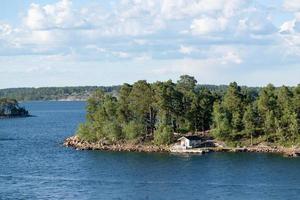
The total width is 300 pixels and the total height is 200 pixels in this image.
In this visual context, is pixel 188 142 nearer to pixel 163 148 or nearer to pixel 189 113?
pixel 163 148

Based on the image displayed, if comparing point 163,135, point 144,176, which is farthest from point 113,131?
point 144,176

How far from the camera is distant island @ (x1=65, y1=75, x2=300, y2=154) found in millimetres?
119375

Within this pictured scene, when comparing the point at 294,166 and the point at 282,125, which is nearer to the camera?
the point at 294,166

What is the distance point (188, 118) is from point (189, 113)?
1.30 metres

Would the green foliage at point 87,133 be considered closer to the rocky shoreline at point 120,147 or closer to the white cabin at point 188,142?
the rocky shoreline at point 120,147

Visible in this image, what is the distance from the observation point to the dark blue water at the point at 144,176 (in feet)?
260

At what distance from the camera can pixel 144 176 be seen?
3674 inches

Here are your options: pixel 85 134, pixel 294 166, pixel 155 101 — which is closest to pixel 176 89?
pixel 155 101

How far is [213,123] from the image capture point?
130 meters

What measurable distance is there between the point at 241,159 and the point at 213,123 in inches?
921

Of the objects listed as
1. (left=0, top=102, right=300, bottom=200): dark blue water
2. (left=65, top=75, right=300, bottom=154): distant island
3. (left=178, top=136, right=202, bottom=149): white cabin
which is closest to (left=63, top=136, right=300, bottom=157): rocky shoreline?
(left=65, top=75, right=300, bottom=154): distant island

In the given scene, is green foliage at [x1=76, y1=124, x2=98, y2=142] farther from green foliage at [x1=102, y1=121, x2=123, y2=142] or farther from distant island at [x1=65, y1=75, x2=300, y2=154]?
green foliage at [x1=102, y1=121, x2=123, y2=142]

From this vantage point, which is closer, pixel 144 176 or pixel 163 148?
pixel 144 176

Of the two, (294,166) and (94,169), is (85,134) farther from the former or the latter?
(294,166)
